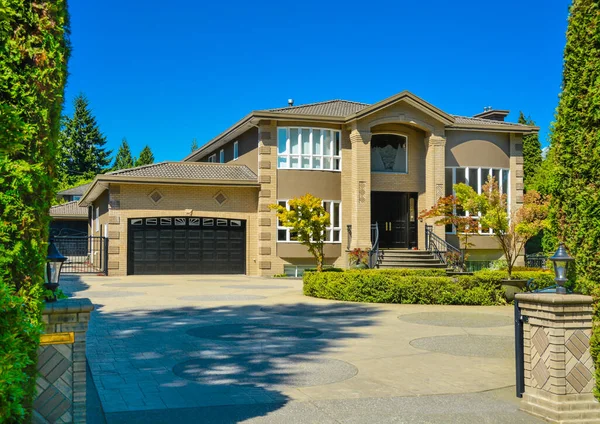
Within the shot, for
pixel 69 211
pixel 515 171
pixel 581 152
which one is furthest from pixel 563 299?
pixel 69 211

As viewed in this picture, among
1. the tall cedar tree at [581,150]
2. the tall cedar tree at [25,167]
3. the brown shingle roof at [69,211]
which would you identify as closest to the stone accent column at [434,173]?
the tall cedar tree at [581,150]

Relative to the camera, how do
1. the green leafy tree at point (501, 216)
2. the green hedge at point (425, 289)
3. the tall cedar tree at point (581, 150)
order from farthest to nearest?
the green leafy tree at point (501, 216) < the green hedge at point (425, 289) < the tall cedar tree at point (581, 150)

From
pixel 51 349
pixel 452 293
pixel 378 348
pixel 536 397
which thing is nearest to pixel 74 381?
pixel 51 349

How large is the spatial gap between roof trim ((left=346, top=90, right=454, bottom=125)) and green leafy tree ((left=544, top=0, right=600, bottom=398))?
65.7 feet

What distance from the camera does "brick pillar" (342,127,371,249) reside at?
26.4 meters

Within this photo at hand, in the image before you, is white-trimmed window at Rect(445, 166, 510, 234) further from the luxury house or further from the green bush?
the green bush

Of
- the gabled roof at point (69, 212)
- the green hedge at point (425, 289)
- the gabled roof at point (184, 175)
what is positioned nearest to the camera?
the green hedge at point (425, 289)

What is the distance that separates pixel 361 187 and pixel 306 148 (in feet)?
9.73

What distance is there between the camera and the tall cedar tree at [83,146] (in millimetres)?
68625

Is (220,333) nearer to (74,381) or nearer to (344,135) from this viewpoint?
(74,381)

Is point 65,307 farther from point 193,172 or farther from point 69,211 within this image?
point 69,211

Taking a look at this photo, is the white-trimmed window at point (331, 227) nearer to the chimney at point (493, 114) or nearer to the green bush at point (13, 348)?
the chimney at point (493, 114)

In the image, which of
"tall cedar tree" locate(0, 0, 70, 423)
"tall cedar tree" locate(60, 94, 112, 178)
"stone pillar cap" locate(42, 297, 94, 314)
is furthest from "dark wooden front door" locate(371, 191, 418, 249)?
"tall cedar tree" locate(60, 94, 112, 178)

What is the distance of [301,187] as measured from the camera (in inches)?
1056
